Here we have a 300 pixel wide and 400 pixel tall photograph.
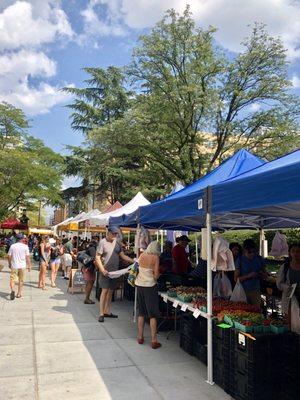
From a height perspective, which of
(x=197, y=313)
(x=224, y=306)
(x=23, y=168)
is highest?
(x=23, y=168)

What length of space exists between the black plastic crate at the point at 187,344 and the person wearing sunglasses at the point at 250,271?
1577mm

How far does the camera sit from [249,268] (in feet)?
23.6

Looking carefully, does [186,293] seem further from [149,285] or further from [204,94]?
[204,94]

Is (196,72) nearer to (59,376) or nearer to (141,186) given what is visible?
(141,186)

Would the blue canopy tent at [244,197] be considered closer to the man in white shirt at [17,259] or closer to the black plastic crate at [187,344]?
the black plastic crate at [187,344]

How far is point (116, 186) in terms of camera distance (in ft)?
104

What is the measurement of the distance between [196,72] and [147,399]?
67.6 feet

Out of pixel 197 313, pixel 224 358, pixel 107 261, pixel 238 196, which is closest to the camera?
pixel 238 196

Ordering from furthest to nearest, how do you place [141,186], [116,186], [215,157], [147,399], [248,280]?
[116,186], [141,186], [215,157], [248,280], [147,399]

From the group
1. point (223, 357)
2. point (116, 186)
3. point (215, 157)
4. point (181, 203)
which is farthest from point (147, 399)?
point (116, 186)

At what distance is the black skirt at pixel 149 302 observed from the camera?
20.9 ft

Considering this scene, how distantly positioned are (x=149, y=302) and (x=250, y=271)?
206cm

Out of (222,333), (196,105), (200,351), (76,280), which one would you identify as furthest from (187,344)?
(196,105)

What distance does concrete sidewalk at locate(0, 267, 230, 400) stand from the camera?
4.59m
